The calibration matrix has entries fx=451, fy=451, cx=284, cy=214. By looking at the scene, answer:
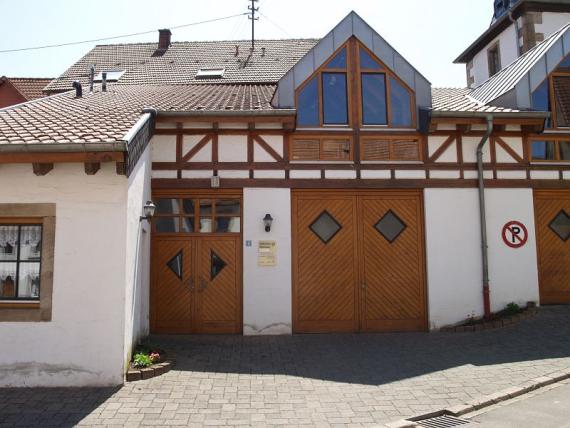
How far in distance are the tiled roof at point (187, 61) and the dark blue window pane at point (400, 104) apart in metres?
5.80

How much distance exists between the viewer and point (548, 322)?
29.8 ft

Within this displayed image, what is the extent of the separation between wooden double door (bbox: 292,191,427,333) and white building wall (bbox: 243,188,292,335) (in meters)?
0.22

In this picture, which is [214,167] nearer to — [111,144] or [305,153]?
[305,153]

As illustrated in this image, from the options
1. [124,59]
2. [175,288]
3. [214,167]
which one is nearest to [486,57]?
[124,59]

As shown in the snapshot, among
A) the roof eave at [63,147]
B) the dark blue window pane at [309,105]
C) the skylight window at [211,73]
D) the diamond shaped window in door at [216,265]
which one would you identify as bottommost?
the diamond shaped window in door at [216,265]

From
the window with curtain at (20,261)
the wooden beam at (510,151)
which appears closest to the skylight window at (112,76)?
the window with curtain at (20,261)

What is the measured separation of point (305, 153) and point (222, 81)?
20.9 feet

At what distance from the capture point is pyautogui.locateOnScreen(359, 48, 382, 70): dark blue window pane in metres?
10.4

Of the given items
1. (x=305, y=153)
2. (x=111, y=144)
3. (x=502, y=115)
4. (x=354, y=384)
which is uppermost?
(x=502, y=115)

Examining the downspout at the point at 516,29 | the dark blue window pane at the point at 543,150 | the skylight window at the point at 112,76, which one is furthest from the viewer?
the downspout at the point at 516,29

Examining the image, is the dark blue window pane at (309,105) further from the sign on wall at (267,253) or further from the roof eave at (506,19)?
the roof eave at (506,19)

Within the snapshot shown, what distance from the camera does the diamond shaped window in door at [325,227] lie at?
9797mm

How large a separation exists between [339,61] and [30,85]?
14131mm

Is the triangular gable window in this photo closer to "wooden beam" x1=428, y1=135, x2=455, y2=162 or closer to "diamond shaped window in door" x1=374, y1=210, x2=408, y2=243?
"wooden beam" x1=428, y1=135, x2=455, y2=162
